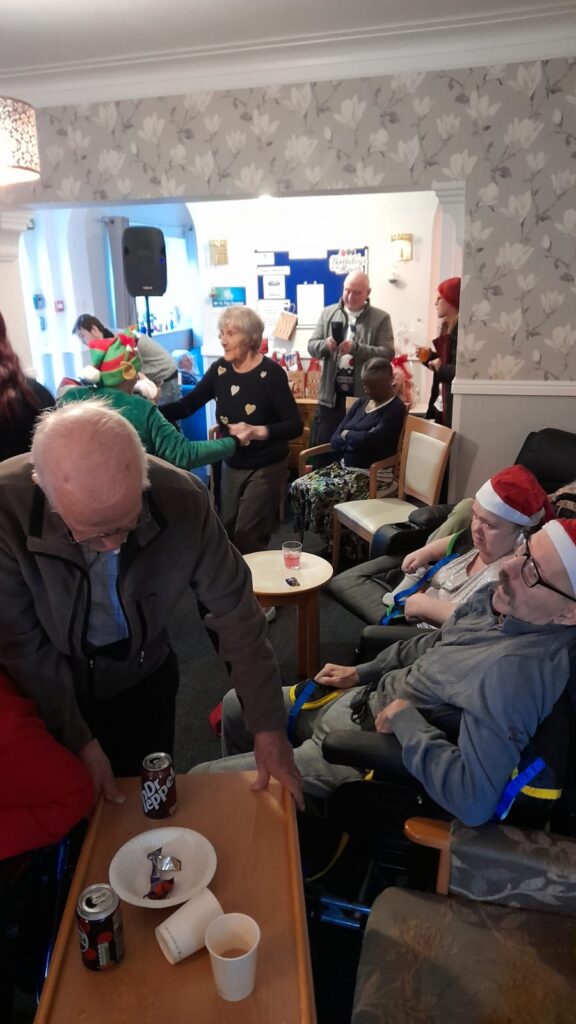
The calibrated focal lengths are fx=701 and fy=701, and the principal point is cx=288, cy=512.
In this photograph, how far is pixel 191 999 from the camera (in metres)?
0.93

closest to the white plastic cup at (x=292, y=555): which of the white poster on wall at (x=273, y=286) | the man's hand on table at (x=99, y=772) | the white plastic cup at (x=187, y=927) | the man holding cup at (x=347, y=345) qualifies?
the man's hand on table at (x=99, y=772)

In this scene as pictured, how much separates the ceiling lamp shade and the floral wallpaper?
0.90 meters

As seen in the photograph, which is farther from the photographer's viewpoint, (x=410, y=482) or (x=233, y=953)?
(x=410, y=482)

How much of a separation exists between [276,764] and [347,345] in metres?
3.83

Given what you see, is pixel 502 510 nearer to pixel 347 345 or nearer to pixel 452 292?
pixel 452 292

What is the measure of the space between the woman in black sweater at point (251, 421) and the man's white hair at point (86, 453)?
79.5 inches

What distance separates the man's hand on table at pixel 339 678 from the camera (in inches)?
76.4

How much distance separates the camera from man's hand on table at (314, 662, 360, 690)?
194 centimetres

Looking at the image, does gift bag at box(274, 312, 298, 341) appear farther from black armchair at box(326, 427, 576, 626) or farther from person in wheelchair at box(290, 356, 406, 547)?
black armchair at box(326, 427, 576, 626)

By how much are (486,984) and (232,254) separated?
605 centimetres

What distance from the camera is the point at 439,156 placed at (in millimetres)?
3537

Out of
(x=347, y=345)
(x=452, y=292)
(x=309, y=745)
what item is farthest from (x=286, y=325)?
(x=309, y=745)

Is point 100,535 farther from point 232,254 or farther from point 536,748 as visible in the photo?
point 232,254

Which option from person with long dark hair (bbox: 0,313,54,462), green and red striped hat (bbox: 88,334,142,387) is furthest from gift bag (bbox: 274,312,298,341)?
person with long dark hair (bbox: 0,313,54,462)
